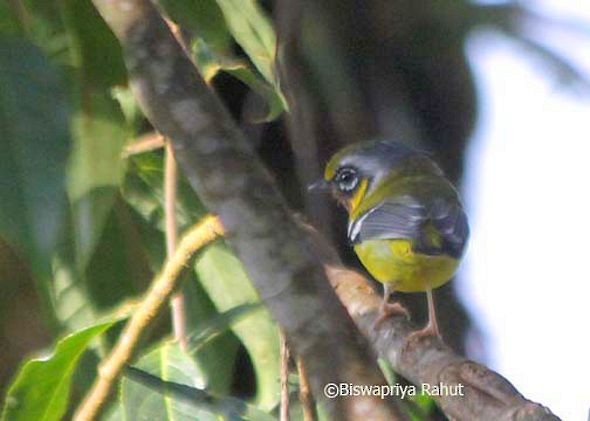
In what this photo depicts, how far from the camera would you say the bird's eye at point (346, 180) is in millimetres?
1453

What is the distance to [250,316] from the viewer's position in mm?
1212

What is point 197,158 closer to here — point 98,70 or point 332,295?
point 332,295

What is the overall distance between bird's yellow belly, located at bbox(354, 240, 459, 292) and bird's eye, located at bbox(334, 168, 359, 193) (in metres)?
0.21

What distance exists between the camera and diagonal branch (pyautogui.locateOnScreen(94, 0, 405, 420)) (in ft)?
2.72

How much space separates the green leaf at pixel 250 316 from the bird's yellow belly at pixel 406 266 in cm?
12

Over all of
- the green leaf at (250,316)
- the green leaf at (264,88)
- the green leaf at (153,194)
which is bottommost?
the green leaf at (250,316)

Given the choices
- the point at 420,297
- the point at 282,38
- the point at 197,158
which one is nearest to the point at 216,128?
the point at 197,158

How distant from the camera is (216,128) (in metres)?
0.85

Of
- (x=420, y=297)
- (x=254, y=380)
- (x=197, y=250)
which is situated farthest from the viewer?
(x=420, y=297)

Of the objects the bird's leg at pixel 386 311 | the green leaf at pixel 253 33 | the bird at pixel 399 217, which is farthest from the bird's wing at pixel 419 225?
the green leaf at pixel 253 33

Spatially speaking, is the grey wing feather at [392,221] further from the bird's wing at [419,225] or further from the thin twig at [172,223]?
the thin twig at [172,223]

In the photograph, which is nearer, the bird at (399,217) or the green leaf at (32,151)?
the green leaf at (32,151)

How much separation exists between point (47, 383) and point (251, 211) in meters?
0.36

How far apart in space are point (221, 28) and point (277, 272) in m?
0.32
